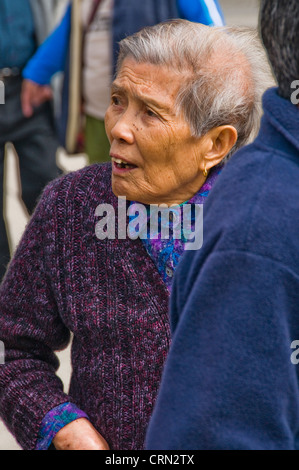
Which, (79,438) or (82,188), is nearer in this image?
(79,438)

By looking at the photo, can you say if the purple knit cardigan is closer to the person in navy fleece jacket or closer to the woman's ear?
the woman's ear

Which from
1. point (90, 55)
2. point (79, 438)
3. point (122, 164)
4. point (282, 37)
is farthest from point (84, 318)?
point (90, 55)

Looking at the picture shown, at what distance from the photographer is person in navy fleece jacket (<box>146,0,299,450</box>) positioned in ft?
3.57

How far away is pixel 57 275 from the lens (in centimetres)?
189

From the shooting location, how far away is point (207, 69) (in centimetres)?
185

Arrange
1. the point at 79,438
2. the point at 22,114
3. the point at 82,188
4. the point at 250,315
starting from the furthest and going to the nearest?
the point at 22,114
the point at 82,188
the point at 79,438
the point at 250,315

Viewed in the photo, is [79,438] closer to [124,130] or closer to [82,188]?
[82,188]

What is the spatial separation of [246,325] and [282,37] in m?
0.41

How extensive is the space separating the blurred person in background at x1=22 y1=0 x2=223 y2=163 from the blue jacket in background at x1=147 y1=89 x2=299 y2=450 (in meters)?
1.71

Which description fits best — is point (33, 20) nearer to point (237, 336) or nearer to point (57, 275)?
point (57, 275)

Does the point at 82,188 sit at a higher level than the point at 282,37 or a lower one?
lower

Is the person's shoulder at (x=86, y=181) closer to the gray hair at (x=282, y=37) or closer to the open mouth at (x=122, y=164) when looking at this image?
the open mouth at (x=122, y=164)
